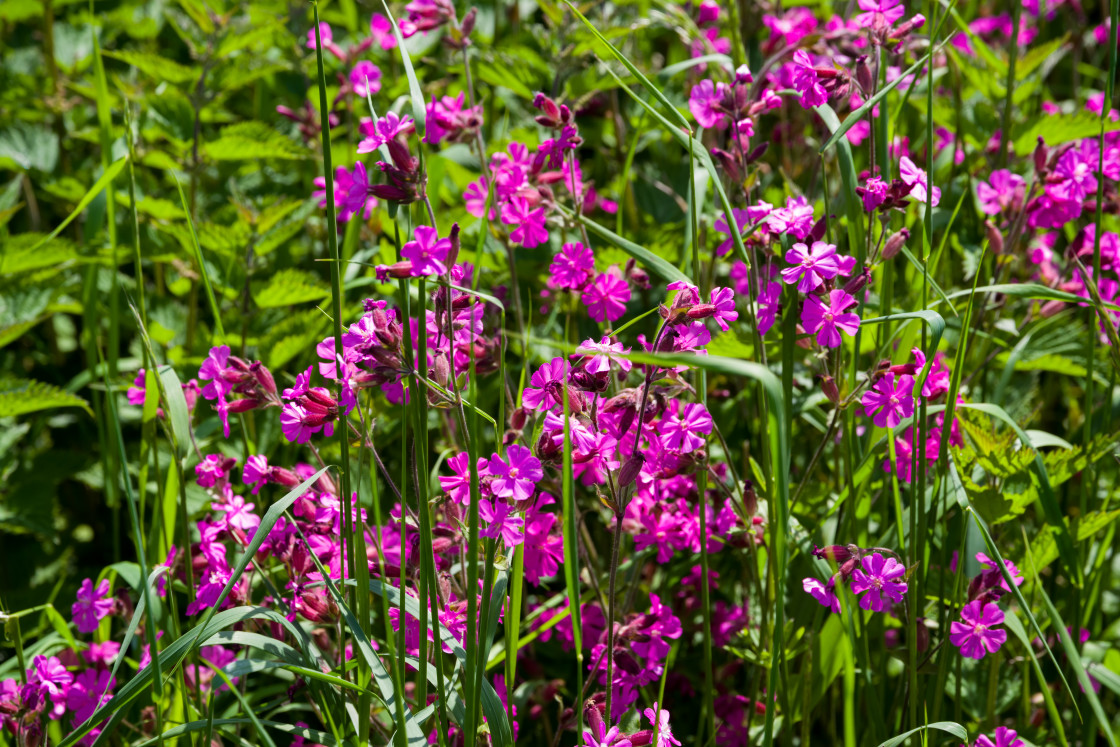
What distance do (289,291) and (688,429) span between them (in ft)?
3.76

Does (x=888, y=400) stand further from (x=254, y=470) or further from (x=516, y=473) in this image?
(x=254, y=470)

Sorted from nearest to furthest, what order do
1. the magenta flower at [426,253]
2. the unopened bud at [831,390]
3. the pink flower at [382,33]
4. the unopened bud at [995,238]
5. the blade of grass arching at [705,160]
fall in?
1. the magenta flower at [426,253]
2. the blade of grass arching at [705,160]
3. the unopened bud at [831,390]
4. the unopened bud at [995,238]
5. the pink flower at [382,33]

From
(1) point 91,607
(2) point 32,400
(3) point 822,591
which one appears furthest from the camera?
(2) point 32,400

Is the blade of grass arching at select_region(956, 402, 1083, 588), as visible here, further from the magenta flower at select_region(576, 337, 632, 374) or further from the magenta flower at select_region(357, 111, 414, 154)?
→ the magenta flower at select_region(357, 111, 414, 154)

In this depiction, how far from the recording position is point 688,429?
1.22 meters

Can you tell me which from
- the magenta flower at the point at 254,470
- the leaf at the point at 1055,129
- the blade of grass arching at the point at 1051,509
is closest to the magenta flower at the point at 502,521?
the magenta flower at the point at 254,470

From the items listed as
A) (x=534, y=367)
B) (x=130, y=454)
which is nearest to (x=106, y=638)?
(x=130, y=454)

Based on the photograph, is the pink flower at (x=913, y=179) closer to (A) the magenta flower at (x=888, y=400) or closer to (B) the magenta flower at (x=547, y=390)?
(A) the magenta flower at (x=888, y=400)

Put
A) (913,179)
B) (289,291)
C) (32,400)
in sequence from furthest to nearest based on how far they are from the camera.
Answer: (289,291), (32,400), (913,179)

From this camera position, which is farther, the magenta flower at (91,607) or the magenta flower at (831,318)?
the magenta flower at (91,607)

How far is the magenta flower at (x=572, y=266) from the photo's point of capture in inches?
65.7

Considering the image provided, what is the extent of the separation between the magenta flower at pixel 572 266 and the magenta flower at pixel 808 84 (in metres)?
0.43

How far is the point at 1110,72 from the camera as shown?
1403 mm

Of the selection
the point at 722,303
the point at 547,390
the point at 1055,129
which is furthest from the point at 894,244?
the point at 1055,129
